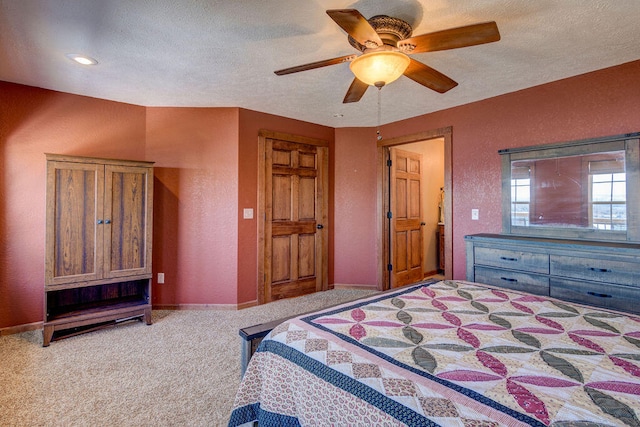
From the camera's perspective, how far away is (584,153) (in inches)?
111

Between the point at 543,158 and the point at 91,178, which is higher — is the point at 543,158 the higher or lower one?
the higher one

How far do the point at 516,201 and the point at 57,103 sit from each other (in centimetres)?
475

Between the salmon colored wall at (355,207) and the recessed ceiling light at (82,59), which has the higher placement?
the recessed ceiling light at (82,59)

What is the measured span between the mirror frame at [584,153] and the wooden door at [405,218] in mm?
1528

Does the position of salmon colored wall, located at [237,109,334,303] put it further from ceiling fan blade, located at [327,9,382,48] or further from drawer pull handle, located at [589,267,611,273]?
drawer pull handle, located at [589,267,611,273]

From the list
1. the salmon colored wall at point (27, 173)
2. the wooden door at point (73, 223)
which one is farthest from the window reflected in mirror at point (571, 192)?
the salmon colored wall at point (27, 173)

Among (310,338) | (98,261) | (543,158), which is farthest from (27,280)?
(543,158)

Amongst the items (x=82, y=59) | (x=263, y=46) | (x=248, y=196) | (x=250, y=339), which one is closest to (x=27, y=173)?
(x=82, y=59)

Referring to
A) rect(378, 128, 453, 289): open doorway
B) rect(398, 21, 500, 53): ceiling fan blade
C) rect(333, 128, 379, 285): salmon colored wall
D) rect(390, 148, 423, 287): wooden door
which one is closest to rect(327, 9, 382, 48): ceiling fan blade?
rect(398, 21, 500, 53): ceiling fan blade

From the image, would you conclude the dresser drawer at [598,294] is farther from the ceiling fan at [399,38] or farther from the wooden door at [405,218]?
the wooden door at [405,218]

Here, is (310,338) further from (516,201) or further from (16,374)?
(516,201)

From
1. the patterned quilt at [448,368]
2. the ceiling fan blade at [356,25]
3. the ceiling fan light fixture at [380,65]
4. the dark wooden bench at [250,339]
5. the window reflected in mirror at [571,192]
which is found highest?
the ceiling fan blade at [356,25]

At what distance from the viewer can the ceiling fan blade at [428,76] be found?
6.72 ft

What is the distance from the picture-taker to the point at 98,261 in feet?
9.87
